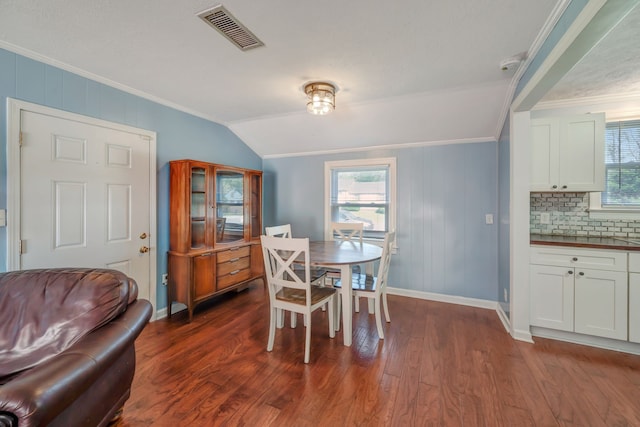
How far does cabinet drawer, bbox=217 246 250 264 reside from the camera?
3.19m

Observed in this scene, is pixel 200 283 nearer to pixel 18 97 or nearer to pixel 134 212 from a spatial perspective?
pixel 134 212

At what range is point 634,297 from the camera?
2180 mm

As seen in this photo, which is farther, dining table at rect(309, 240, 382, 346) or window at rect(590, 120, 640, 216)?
window at rect(590, 120, 640, 216)

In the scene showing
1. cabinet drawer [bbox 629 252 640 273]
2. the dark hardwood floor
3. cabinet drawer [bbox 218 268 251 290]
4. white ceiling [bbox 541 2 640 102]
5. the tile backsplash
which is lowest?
the dark hardwood floor

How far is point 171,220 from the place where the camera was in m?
3.02

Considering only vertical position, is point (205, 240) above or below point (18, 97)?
below

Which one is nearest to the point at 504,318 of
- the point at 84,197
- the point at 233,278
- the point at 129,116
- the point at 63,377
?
the point at 233,278

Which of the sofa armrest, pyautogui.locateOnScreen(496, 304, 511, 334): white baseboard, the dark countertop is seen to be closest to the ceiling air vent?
the sofa armrest

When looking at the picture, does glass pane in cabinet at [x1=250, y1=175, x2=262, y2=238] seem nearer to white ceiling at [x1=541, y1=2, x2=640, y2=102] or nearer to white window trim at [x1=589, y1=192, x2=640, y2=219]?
white ceiling at [x1=541, y1=2, x2=640, y2=102]

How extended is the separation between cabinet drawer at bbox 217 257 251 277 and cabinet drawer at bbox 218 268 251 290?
1.5 inches

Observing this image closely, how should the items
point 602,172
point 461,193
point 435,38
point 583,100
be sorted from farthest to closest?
point 461,193
point 583,100
point 602,172
point 435,38

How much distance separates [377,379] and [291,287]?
0.93 meters

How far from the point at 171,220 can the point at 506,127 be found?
12.2 ft

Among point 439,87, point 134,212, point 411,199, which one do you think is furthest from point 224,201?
point 439,87
